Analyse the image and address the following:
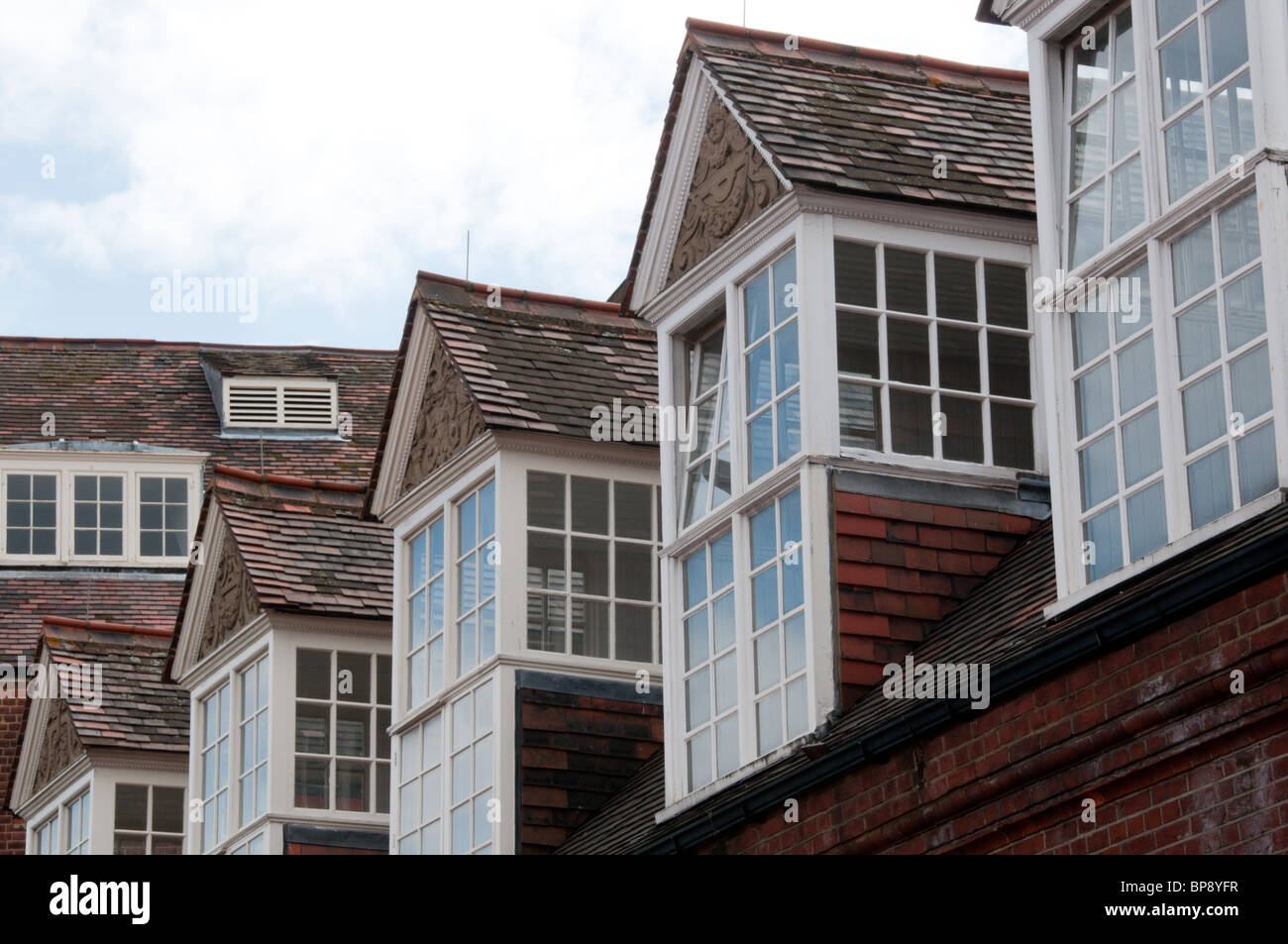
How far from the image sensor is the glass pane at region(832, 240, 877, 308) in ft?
41.0

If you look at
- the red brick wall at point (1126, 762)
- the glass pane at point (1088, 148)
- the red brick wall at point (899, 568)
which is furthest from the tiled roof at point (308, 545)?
the glass pane at point (1088, 148)

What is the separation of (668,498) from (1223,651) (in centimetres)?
539

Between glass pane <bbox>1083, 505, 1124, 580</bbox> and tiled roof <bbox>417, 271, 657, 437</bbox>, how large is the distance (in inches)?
229

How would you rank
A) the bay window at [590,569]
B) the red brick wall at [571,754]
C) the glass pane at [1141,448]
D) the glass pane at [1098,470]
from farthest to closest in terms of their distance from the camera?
1. the bay window at [590,569]
2. the red brick wall at [571,754]
3. the glass pane at [1098,470]
4. the glass pane at [1141,448]

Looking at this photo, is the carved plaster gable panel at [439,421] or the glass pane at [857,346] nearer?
the glass pane at [857,346]

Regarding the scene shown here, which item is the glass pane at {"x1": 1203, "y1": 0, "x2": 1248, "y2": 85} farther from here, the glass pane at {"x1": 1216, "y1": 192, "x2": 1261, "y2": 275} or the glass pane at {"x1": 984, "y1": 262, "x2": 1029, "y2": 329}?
the glass pane at {"x1": 984, "y1": 262, "x2": 1029, "y2": 329}

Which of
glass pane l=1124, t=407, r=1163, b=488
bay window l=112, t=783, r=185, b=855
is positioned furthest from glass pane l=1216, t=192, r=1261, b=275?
bay window l=112, t=783, r=185, b=855

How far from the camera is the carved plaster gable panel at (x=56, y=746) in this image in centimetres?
2039

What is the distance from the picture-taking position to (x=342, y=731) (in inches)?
682

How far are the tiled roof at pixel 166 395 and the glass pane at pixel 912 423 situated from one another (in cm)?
1523

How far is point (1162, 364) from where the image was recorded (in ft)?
31.3

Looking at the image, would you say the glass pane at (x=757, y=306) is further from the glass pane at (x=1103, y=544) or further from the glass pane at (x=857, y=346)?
the glass pane at (x=1103, y=544)
